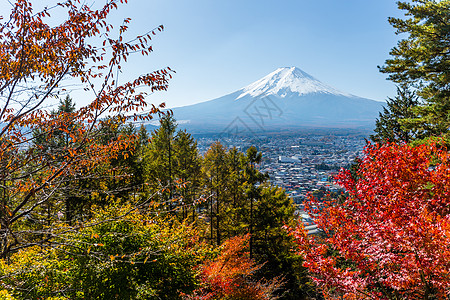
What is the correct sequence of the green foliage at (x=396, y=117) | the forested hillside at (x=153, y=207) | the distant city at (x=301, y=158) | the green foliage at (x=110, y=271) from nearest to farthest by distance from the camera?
the forested hillside at (x=153, y=207) → the green foliage at (x=110, y=271) → the green foliage at (x=396, y=117) → the distant city at (x=301, y=158)

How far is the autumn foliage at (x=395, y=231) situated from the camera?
5.26 m

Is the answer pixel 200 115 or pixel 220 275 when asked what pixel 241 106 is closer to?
pixel 200 115

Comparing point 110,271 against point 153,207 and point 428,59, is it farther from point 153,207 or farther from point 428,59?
point 428,59

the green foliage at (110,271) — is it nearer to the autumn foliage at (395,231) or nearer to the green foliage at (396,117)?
the autumn foliage at (395,231)

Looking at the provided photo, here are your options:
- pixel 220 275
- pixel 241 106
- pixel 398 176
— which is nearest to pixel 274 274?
pixel 220 275

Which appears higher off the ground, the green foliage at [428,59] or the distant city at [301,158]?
the green foliage at [428,59]

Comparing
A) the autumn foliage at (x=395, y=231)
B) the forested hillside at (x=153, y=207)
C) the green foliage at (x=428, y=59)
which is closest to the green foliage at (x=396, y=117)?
the forested hillside at (x=153, y=207)

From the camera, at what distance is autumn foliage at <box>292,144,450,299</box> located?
17.3 ft

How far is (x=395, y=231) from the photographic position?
5762mm

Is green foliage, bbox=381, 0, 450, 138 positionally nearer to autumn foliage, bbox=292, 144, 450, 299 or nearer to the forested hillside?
the forested hillside

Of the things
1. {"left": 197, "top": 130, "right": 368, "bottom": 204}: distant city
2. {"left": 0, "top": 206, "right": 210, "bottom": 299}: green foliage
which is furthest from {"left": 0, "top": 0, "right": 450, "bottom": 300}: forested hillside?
{"left": 197, "top": 130, "right": 368, "bottom": 204}: distant city

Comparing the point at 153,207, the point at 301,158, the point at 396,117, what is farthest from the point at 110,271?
the point at 301,158

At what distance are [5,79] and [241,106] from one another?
5751 inches

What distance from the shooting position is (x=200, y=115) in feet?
506
